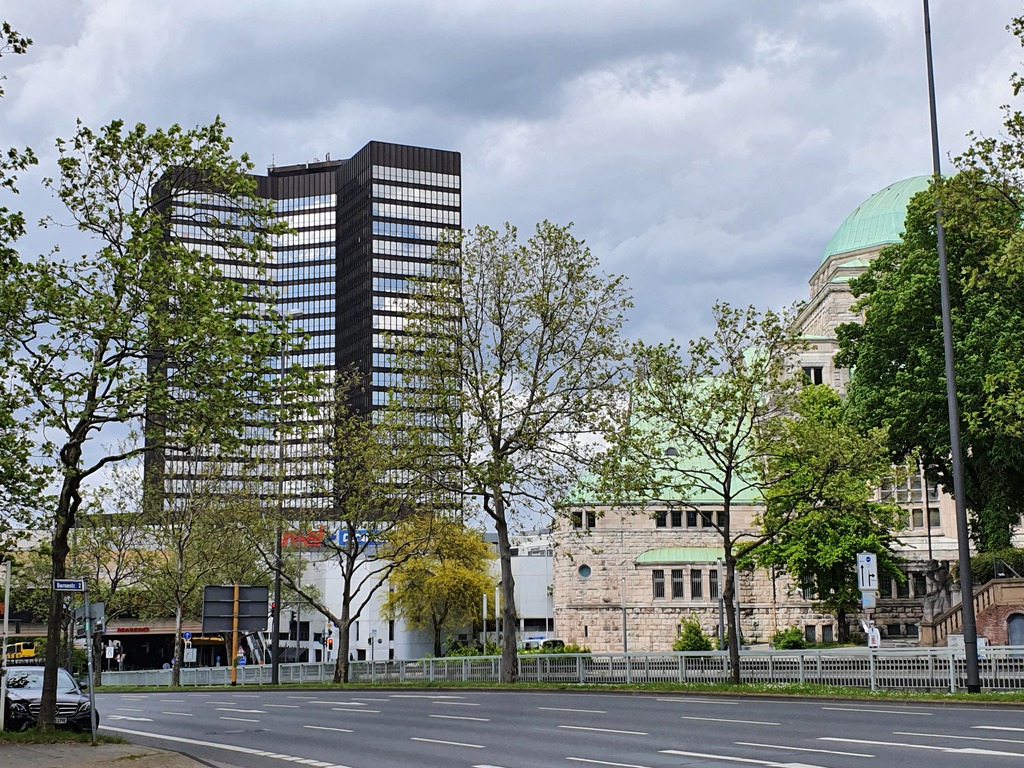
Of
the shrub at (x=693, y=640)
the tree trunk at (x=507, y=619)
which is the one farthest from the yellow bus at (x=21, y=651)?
the tree trunk at (x=507, y=619)

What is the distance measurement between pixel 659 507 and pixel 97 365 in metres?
66.8

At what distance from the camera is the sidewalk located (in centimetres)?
1658

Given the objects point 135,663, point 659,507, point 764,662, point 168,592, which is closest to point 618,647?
point 659,507

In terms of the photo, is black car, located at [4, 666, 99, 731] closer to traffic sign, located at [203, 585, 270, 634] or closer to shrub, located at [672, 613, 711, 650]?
traffic sign, located at [203, 585, 270, 634]

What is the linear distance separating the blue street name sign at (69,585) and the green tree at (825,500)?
1859 centimetres

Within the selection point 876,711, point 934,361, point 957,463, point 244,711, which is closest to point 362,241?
point 934,361

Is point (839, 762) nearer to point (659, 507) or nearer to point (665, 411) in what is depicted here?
point (665, 411)

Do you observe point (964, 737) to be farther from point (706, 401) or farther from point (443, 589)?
point (443, 589)

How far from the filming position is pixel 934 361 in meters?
45.8

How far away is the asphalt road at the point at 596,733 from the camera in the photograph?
15062 millimetres

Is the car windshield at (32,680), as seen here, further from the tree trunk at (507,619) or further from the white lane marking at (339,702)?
the tree trunk at (507,619)

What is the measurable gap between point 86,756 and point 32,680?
8.10 meters

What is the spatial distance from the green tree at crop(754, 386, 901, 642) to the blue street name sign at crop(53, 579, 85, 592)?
1859cm

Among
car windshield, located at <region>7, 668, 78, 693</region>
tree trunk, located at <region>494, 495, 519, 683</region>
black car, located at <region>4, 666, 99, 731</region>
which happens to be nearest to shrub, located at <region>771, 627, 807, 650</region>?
tree trunk, located at <region>494, 495, 519, 683</region>
